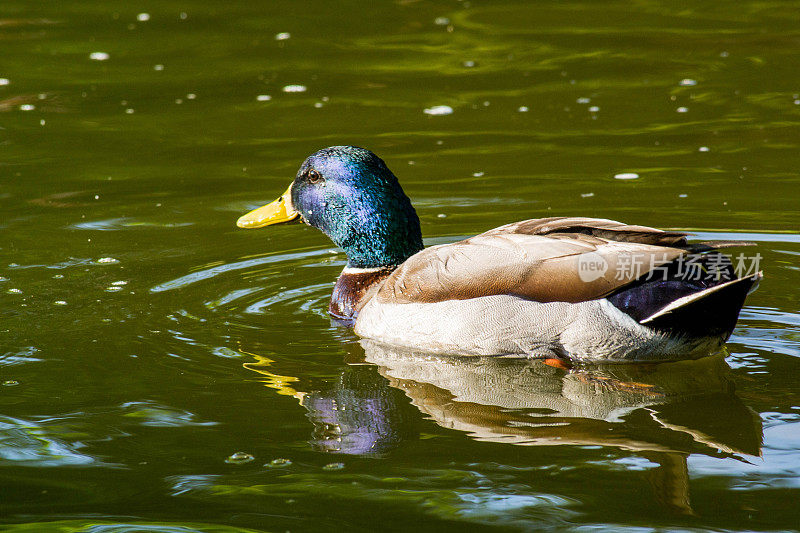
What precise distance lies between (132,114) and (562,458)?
8796mm

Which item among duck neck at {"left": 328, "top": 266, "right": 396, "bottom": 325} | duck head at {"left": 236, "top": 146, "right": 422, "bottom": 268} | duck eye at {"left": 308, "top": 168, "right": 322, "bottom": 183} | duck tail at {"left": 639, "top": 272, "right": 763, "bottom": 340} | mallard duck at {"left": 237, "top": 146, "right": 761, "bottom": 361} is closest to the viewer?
duck tail at {"left": 639, "top": 272, "right": 763, "bottom": 340}

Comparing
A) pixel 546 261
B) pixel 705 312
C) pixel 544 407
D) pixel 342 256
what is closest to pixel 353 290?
pixel 342 256

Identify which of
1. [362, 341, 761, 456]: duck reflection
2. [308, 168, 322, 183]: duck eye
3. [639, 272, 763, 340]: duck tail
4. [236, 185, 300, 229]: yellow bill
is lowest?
[362, 341, 761, 456]: duck reflection

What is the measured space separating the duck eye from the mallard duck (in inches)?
42.2

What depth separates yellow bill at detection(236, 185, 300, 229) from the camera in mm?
7730

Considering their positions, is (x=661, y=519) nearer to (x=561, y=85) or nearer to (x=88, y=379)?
(x=88, y=379)

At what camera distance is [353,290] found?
23.7 feet

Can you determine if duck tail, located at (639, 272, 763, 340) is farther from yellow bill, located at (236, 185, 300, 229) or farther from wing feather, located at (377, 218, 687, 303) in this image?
yellow bill, located at (236, 185, 300, 229)

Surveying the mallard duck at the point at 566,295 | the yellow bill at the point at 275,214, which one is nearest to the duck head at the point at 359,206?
the yellow bill at the point at 275,214

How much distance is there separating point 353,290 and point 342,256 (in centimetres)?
137

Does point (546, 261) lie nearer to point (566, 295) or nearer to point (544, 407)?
point (566, 295)

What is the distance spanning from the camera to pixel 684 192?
9375 mm

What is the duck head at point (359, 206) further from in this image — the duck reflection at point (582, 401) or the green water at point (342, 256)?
the duck reflection at point (582, 401)

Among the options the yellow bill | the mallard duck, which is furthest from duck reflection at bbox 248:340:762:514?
the yellow bill
